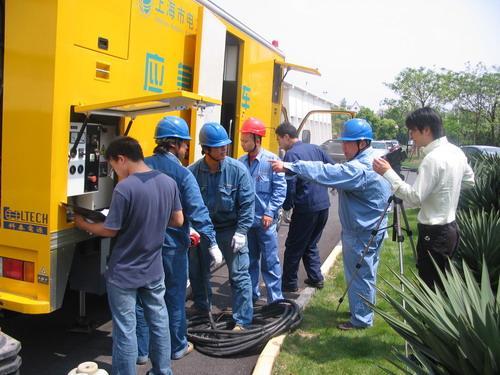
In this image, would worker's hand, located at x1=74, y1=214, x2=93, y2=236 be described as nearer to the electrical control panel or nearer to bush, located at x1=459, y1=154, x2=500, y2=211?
the electrical control panel

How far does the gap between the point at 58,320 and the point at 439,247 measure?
142 inches

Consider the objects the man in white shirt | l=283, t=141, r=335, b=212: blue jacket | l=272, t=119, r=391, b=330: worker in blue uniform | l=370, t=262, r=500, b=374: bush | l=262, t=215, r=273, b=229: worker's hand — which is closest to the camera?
l=370, t=262, r=500, b=374: bush

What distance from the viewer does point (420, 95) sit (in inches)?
1574

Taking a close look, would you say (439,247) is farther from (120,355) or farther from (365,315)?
(120,355)

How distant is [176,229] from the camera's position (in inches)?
147

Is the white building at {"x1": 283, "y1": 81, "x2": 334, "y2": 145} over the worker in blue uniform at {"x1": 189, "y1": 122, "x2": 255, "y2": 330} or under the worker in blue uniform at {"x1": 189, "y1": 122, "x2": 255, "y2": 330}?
over

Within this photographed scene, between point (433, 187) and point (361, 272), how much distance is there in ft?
4.35

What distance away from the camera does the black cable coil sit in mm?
4117

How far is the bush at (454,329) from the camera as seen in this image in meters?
2.15

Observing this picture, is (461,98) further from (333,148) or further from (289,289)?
(289,289)

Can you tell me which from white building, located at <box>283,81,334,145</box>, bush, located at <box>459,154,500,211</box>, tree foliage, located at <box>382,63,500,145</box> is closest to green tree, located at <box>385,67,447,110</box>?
tree foliage, located at <box>382,63,500,145</box>

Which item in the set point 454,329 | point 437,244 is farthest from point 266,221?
point 454,329

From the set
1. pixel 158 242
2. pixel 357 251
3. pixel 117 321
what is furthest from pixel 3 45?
pixel 357 251

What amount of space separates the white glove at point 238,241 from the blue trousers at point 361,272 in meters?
1.07
